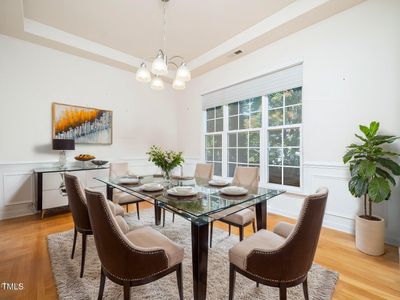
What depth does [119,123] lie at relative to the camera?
454 cm

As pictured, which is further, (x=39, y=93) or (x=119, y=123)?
(x=119, y=123)

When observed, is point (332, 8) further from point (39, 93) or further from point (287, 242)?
point (39, 93)

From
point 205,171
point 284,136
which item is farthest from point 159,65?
point 284,136

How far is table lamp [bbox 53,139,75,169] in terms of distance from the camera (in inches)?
135

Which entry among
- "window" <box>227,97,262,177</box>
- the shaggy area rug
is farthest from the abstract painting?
"window" <box>227,97,262,177</box>

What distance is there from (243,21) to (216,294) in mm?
3649

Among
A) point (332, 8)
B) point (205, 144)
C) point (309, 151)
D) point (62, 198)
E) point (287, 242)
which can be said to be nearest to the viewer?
point (287, 242)

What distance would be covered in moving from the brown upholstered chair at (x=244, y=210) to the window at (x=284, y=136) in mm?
1102

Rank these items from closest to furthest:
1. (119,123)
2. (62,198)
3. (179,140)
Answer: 1. (62,198)
2. (119,123)
3. (179,140)

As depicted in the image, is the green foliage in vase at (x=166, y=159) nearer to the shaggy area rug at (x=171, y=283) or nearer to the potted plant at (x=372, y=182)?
the shaggy area rug at (x=171, y=283)

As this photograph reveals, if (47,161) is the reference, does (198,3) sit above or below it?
above

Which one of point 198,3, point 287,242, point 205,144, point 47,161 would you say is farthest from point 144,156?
point 287,242

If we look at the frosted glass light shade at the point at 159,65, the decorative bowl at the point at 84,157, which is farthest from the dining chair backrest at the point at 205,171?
the decorative bowl at the point at 84,157

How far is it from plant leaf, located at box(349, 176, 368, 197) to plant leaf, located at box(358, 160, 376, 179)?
8 centimetres
